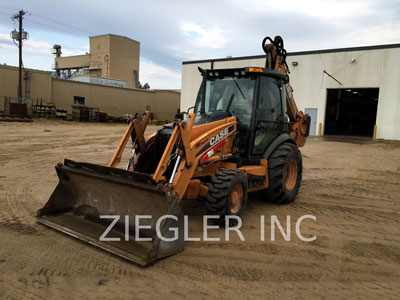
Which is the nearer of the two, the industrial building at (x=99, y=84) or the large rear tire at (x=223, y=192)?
the large rear tire at (x=223, y=192)

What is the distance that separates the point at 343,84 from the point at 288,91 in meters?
17.1

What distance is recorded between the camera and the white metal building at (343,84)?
2022cm

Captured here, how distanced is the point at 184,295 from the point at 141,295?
1.28ft

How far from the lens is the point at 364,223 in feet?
17.6

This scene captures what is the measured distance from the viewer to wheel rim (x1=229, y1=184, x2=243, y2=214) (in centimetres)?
482

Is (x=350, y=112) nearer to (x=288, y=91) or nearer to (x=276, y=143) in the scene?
(x=288, y=91)

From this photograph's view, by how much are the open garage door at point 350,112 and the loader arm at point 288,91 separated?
61.3ft

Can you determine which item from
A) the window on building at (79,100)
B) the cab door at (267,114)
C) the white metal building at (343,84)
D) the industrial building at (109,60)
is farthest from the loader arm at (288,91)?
the industrial building at (109,60)

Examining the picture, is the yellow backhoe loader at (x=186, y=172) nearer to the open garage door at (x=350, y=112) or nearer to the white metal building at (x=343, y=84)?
the white metal building at (x=343, y=84)

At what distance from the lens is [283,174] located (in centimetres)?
587

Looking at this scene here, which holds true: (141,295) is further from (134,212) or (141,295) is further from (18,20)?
(18,20)

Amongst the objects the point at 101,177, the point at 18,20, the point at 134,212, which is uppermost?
the point at 18,20

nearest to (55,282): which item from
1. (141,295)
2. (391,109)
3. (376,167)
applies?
(141,295)

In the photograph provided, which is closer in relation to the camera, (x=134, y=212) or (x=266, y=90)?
(x=134, y=212)
